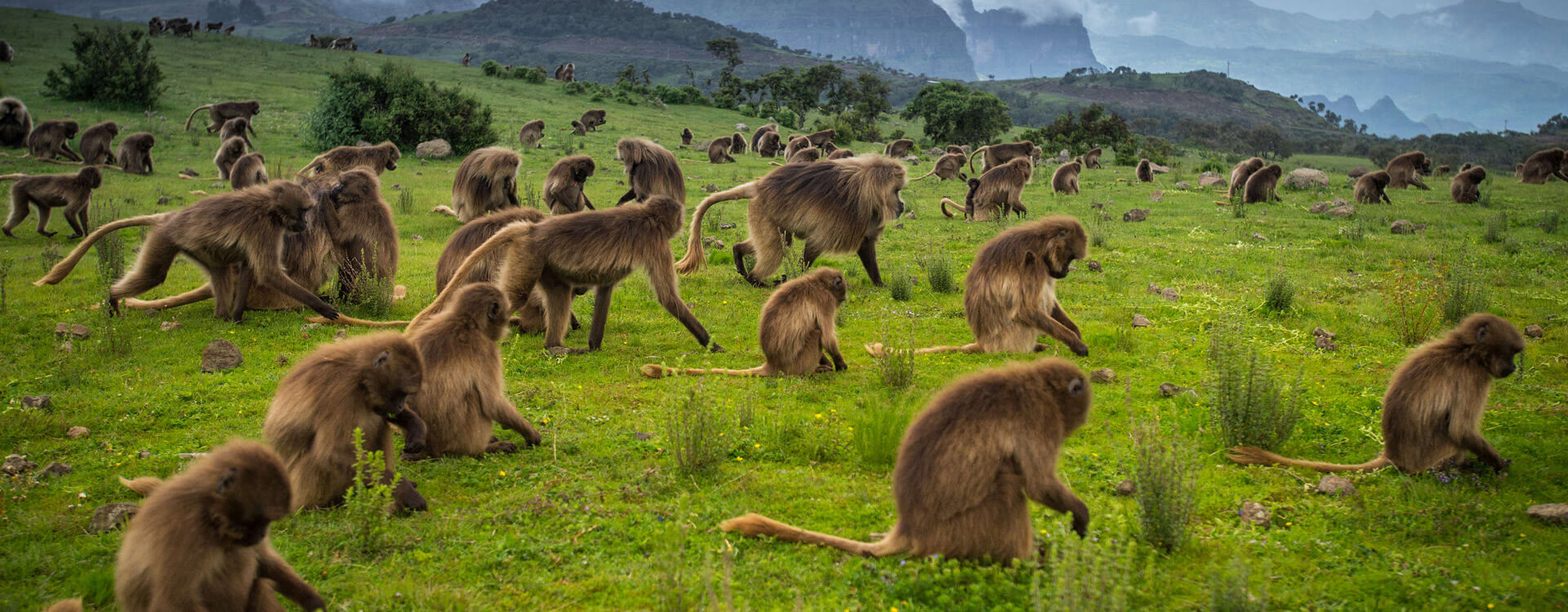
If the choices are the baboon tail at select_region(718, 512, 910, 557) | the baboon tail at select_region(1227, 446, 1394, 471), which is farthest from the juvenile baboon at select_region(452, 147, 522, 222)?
the baboon tail at select_region(1227, 446, 1394, 471)

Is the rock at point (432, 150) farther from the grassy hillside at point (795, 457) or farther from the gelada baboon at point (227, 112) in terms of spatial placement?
the grassy hillside at point (795, 457)

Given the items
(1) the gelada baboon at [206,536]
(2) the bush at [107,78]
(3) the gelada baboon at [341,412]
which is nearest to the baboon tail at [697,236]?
(3) the gelada baboon at [341,412]

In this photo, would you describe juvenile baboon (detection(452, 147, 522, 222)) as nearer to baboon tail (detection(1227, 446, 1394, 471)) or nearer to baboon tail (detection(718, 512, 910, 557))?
baboon tail (detection(718, 512, 910, 557))

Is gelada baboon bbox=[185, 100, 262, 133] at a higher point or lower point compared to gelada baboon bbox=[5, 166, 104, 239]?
higher

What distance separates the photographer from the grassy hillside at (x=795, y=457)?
408 centimetres

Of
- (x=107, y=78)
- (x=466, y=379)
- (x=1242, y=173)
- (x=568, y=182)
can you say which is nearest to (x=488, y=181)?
(x=568, y=182)

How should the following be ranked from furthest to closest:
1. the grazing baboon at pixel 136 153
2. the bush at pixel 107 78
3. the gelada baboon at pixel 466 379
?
the bush at pixel 107 78 < the grazing baboon at pixel 136 153 < the gelada baboon at pixel 466 379

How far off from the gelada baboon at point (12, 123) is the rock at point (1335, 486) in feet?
91.3

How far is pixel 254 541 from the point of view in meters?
3.36

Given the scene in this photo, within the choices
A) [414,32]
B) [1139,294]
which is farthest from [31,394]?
[414,32]

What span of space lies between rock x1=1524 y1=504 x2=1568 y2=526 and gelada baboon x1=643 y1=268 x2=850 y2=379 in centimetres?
500

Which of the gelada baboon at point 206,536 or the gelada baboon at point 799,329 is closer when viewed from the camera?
the gelada baboon at point 206,536

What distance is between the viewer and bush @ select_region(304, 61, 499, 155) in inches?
953

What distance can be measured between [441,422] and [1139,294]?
30.5 feet
